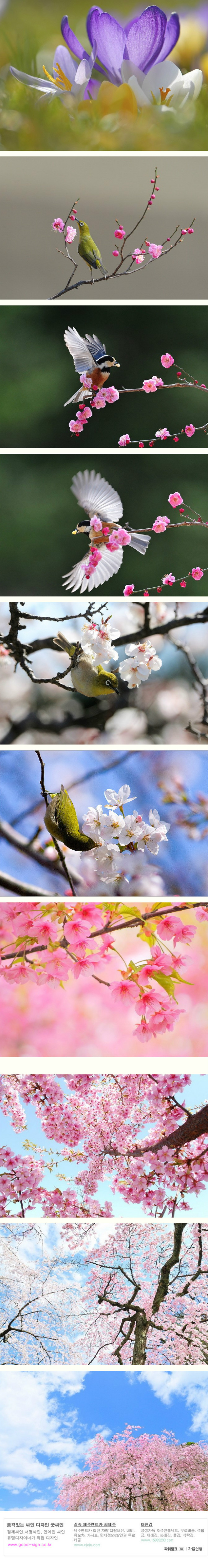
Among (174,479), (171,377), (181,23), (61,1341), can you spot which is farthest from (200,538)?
(61,1341)

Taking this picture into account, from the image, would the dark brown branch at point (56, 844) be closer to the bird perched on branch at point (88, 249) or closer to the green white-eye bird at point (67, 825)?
the green white-eye bird at point (67, 825)

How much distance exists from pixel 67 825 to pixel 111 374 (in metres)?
0.82

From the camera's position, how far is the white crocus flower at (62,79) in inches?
58.6

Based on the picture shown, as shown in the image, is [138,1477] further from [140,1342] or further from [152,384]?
[152,384]

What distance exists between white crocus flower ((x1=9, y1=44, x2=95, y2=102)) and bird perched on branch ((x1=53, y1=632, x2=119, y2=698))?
97cm

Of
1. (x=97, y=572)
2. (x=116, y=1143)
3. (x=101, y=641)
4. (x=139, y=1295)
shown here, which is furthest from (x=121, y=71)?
(x=139, y=1295)

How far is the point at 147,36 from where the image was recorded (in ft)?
4.83

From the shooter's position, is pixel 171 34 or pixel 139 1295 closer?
pixel 171 34

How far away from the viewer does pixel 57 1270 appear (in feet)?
5.28

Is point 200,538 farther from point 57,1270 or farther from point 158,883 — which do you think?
point 57,1270

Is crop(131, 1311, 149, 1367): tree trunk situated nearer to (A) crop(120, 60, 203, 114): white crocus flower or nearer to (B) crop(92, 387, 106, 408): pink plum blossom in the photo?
(B) crop(92, 387, 106, 408): pink plum blossom

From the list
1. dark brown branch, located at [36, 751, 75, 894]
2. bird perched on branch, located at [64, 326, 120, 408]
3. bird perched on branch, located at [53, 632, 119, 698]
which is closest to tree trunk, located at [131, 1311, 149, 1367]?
dark brown branch, located at [36, 751, 75, 894]

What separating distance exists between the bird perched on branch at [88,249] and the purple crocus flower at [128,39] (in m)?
0.26

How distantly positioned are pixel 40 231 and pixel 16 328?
17 centimetres
